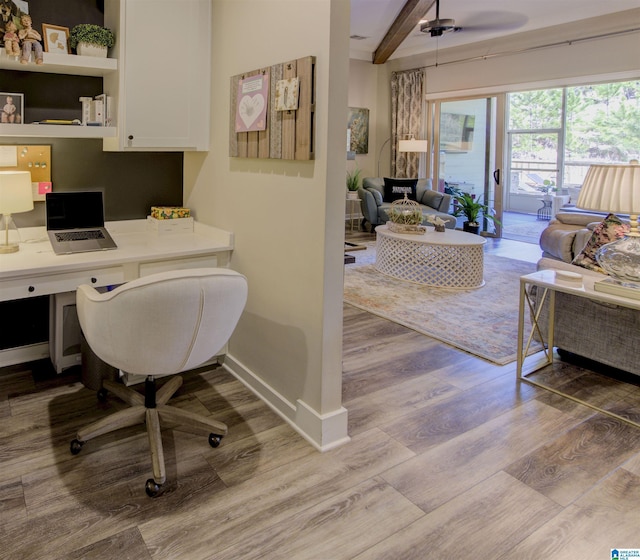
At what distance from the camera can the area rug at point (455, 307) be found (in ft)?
12.1

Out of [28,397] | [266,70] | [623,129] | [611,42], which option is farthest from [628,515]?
[623,129]

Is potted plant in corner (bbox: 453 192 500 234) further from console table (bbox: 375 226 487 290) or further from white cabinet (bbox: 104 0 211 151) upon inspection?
white cabinet (bbox: 104 0 211 151)

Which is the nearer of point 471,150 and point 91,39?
point 91,39

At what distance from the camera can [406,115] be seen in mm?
9156

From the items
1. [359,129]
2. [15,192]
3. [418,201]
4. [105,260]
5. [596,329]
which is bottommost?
[596,329]

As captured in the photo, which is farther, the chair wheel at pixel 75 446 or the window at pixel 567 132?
the window at pixel 567 132

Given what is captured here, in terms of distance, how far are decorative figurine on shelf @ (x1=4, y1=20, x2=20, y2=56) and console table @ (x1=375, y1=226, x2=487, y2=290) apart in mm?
3737

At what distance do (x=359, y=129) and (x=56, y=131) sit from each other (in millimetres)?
7403

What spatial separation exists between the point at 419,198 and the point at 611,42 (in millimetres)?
3218

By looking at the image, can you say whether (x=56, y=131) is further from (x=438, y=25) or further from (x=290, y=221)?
(x=438, y=25)

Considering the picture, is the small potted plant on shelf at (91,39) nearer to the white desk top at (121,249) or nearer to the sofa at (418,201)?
the white desk top at (121,249)

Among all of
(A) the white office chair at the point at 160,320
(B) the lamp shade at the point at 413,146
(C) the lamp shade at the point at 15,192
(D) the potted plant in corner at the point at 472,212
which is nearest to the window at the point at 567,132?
(D) the potted plant in corner at the point at 472,212

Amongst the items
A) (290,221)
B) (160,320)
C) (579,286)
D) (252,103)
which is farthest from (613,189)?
(160,320)

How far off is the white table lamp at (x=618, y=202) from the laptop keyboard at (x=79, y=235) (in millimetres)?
2661
